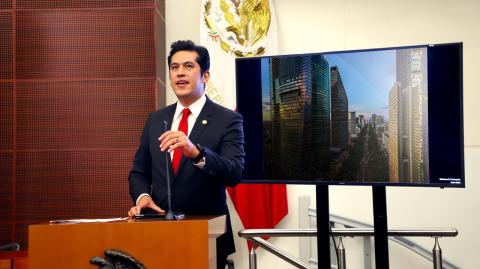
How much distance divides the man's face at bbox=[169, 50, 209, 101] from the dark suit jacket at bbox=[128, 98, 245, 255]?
Answer: 0.28 feet

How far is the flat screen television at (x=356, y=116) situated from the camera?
219 centimetres

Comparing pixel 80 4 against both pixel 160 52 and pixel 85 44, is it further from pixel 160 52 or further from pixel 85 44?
pixel 160 52

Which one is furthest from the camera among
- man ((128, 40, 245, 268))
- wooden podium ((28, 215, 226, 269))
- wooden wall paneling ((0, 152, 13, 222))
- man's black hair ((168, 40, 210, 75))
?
wooden wall paneling ((0, 152, 13, 222))

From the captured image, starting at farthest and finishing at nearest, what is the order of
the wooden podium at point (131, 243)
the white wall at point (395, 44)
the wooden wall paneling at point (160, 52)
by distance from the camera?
the white wall at point (395, 44)
the wooden wall paneling at point (160, 52)
the wooden podium at point (131, 243)

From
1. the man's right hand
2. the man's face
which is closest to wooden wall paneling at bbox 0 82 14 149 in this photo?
the man's face

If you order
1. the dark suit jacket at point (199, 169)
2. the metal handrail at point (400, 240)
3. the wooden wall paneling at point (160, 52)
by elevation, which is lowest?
the metal handrail at point (400, 240)

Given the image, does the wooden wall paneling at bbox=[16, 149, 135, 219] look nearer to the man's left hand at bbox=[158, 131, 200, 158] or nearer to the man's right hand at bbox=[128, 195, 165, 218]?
the man's right hand at bbox=[128, 195, 165, 218]

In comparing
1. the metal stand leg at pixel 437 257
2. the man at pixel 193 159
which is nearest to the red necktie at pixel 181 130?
the man at pixel 193 159

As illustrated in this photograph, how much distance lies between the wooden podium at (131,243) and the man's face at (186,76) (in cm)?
88

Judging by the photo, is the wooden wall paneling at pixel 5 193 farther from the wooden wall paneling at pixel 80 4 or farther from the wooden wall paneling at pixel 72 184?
the wooden wall paneling at pixel 80 4

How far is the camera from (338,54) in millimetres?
2357

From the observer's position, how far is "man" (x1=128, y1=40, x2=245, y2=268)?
2.50 m

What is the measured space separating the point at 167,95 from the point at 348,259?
6.63ft

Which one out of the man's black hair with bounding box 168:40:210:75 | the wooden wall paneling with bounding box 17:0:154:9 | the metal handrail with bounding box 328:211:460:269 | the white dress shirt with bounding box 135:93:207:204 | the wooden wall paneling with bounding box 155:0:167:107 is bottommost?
the metal handrail with bounding box 328:211:460:269
